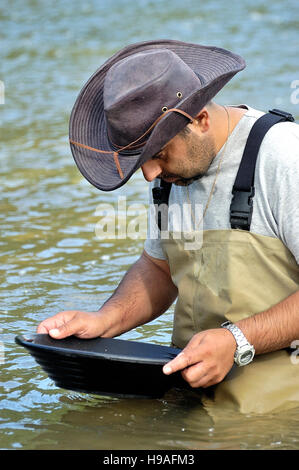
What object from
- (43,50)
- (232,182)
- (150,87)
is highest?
(150,87)

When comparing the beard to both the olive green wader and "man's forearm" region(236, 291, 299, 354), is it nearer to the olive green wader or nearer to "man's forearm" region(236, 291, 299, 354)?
the olive green wader

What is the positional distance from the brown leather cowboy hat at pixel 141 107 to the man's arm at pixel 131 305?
601 mm

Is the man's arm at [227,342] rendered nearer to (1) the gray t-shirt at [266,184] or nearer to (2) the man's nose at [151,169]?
(1) the gray t-shirt at [266,184]

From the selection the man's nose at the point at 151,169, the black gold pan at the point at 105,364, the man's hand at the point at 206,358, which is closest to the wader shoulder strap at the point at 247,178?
the man's nose at the point at 151,169

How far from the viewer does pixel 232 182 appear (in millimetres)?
3326

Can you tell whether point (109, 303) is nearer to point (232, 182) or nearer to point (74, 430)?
point (74, 430)

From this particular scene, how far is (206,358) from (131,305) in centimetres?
72

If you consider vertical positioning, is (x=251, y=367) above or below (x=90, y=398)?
above

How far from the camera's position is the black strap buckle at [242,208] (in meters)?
3.23

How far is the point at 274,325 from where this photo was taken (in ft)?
10.4

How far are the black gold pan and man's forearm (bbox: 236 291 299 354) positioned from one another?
12.9 inches

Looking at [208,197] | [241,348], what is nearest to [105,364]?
[241,348]
